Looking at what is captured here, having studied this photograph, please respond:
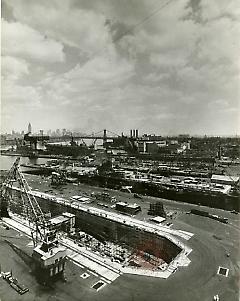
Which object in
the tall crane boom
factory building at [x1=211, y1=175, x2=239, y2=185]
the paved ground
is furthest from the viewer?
factory building at [x1=211, y1=175, x2=239, y2=185]

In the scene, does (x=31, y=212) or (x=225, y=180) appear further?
(x=225, y=180)

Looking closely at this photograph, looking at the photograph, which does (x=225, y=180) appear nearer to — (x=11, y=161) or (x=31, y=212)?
(x=31, y=212)

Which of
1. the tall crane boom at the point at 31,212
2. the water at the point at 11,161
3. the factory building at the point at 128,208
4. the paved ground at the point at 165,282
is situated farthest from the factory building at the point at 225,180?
the water at the point at 11,161

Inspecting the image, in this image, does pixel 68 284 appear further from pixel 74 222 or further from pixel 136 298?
pixel 74 222

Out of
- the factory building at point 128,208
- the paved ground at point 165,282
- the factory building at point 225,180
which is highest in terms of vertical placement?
the factory building at point 225,180

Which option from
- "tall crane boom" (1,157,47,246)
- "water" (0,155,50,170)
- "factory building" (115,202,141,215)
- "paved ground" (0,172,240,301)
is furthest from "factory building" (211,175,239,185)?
"water" (0,155,50,170)

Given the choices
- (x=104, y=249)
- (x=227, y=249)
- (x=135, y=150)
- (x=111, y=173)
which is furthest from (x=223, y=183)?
(x=135, y=150)

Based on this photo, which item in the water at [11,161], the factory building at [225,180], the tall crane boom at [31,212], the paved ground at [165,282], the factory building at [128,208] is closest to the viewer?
the paved ground at [165,282]

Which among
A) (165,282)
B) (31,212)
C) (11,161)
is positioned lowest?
(165,282)

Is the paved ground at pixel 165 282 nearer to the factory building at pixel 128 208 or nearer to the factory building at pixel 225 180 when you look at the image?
the factory building at pixel 128 208

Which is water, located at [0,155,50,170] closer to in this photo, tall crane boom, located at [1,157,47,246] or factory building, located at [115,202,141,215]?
tall crane boom, located at [1,157,47,246]

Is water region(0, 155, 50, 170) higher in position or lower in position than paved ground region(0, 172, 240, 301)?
higher

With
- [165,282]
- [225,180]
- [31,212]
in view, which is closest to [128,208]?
[31,212]

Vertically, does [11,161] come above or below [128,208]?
above
